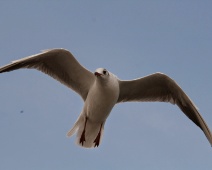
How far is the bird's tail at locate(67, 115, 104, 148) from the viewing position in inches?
456

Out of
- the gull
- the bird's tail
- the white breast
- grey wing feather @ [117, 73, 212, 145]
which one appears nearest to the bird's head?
the gull

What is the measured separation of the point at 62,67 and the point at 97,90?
38.6 inches

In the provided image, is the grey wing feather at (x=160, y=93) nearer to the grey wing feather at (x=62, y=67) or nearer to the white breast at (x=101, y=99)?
the white breast at (x=101, y=99)

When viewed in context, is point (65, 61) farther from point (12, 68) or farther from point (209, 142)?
point (209, 142)

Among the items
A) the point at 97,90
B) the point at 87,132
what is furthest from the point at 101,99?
the point at 87,132

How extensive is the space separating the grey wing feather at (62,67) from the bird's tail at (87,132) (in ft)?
1.81

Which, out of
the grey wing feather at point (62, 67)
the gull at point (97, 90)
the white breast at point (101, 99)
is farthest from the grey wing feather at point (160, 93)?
the grey wing feather at point (62, 67)

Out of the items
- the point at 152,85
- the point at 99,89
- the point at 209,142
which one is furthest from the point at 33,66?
the point at 209,142

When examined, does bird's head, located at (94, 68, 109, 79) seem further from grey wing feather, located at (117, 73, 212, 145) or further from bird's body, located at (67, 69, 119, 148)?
grey wing feather, located at (117, 73, 212, 145)

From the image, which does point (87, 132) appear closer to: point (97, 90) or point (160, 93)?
point (97, 90)

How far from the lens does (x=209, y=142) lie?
11516mm

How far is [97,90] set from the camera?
11023mm

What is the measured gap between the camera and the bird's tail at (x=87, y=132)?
1158cm

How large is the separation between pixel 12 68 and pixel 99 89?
67.7 inches
